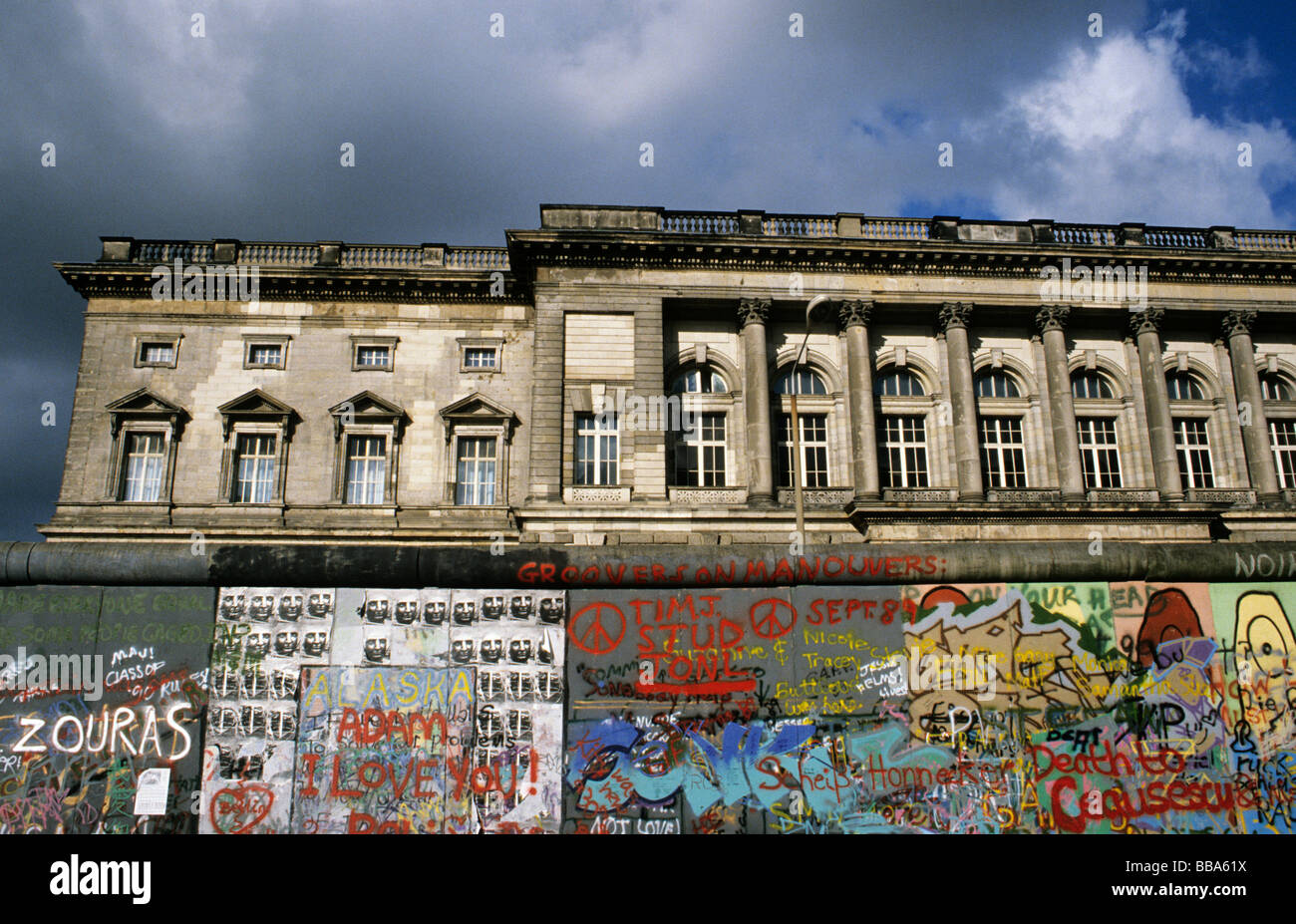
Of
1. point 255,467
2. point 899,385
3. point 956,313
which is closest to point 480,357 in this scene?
point 255,467

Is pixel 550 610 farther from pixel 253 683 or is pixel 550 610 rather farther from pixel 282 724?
pixel 253 683

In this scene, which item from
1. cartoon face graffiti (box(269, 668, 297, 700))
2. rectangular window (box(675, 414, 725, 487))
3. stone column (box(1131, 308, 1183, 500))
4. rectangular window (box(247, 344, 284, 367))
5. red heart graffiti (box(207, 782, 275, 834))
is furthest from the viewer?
rectangular window (box(247, 344, 284, 367))

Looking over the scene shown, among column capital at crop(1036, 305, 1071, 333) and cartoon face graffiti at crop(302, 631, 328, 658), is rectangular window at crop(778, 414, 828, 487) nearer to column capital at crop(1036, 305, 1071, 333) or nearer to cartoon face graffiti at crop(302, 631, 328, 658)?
column capital at crop(1036, 305, 1071, 333)

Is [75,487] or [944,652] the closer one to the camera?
[944,652]

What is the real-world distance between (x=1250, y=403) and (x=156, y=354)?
4052cm

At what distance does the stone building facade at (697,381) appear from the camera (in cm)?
2806

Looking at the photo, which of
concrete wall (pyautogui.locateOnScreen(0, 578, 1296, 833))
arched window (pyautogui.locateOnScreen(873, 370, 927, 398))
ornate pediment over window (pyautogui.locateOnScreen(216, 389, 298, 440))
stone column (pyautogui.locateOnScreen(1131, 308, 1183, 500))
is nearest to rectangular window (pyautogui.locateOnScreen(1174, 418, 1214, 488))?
stone column (pyautogui.locateOnScreen(1131, 308, 1183, 500))

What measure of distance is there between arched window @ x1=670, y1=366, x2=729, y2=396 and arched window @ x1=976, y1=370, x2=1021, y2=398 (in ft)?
32.1

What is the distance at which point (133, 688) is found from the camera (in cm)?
964

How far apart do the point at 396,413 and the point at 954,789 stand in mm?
24488

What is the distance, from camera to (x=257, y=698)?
9.69 meters

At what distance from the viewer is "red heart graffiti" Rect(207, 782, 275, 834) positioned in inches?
369
